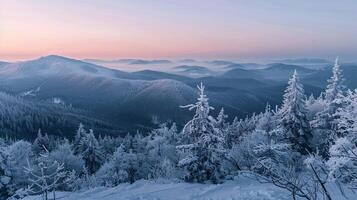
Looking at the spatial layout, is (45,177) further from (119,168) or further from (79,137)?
(79,137)

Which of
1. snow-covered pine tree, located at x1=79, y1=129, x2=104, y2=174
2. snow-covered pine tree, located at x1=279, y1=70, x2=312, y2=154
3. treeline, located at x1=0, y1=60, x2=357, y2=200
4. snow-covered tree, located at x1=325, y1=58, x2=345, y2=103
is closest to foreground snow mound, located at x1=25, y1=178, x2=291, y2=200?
treeline, located at x1=0, y1=60, x2=357, y2=200

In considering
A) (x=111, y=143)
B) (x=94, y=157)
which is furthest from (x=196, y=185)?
(x=111, y=143)

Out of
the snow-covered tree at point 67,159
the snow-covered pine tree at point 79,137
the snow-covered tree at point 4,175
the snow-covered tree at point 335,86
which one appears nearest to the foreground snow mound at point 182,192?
the snow-covered tree at point 4,175

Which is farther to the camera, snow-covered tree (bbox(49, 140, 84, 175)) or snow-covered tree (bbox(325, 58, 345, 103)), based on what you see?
snow-covered tree (bbox(49, 140, 84, 175))

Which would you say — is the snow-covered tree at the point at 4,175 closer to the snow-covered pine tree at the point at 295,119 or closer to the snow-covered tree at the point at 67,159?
the snow-covered tree at the point at 67,159

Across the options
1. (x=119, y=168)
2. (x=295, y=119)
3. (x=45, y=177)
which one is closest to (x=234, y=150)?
(x=295, y=119)

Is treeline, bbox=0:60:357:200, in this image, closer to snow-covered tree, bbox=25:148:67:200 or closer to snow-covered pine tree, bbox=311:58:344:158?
snow-covered pine tree, bbox=311:58:344:158
